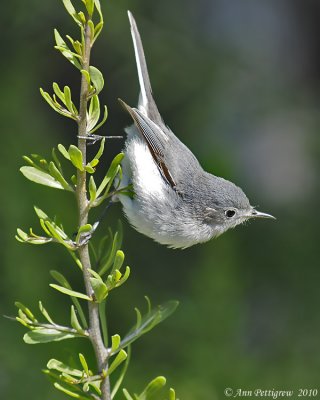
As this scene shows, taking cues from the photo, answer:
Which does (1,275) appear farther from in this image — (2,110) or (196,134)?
(196,134)

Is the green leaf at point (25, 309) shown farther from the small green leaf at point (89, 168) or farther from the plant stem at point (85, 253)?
the small green leaf at point (89, 168)

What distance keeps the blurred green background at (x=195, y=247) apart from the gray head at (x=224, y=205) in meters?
0.10

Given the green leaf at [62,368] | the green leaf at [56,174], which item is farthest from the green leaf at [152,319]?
the green leaf at [56,174]

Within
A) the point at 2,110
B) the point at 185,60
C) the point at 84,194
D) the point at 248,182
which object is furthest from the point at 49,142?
the point at 84,194

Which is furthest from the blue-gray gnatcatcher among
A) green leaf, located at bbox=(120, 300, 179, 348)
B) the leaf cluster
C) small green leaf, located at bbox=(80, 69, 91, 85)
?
small green leaf, located at bbox=(80, 69, 91, 85)

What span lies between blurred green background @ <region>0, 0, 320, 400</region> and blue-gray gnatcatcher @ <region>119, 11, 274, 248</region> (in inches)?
5.0

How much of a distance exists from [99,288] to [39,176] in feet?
0.80

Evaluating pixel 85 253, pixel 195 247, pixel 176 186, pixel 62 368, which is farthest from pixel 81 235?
pixel 195 247

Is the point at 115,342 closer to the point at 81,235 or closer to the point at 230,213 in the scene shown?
the point at 81,235

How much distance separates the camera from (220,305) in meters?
2.24

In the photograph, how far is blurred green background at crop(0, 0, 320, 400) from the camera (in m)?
2.16

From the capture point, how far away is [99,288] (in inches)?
42.6

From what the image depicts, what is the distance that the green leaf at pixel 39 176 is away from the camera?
45.1 inches

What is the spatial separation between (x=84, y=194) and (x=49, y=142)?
149 cm
